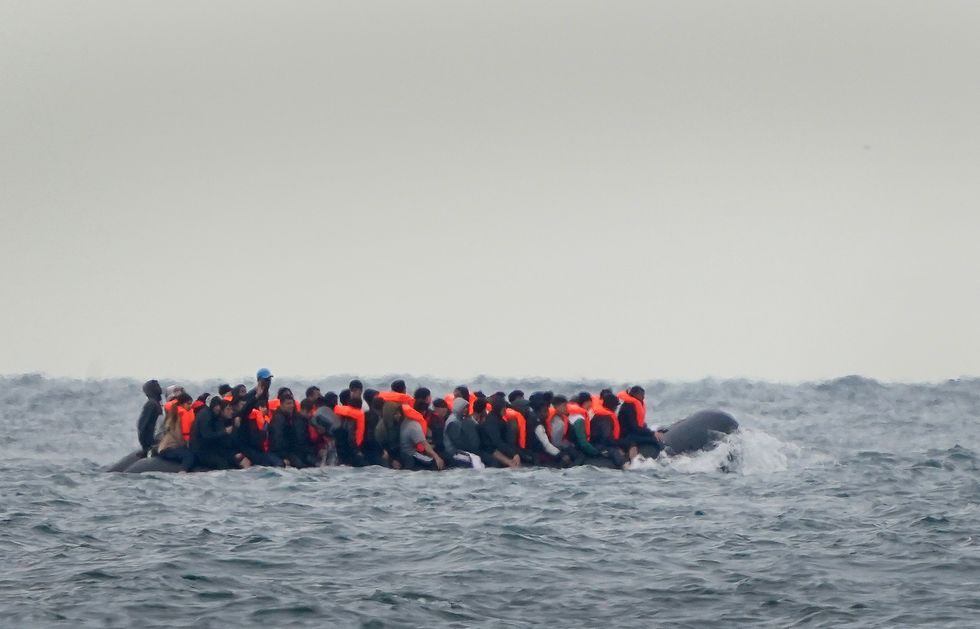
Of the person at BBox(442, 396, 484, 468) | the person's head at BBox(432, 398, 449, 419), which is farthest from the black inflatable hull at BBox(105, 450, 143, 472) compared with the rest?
the person at BBox(442, 396, 484, 468)

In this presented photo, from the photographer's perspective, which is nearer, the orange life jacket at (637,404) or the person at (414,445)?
the person at (414,445)

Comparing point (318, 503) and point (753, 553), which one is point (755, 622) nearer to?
point (753, 553)

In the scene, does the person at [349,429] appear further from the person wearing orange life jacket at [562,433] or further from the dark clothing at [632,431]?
the dark clothing at [632,431]

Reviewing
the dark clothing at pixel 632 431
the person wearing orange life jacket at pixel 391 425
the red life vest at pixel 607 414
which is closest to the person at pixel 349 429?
the person wearing orange life jacket at pixel 391 425

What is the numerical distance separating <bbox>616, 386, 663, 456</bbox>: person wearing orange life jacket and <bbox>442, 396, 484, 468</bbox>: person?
2.55 m

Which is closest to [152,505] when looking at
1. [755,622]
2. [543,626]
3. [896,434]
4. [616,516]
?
[616,516]

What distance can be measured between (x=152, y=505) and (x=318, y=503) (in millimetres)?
2191

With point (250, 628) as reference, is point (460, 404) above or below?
above

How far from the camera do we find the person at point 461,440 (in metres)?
23.7

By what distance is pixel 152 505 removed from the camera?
19.1 meters

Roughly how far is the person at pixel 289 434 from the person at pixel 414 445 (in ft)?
5.13

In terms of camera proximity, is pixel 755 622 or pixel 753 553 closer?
pixel 755 622

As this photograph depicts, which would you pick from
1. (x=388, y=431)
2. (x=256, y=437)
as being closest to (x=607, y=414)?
(x=388, y=431)

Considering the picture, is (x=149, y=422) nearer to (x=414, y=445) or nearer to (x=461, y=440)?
(x=414, y=445)
